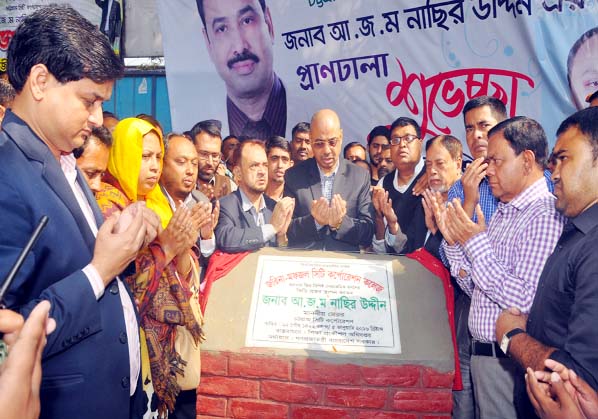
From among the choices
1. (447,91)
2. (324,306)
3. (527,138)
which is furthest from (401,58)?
(324,306)

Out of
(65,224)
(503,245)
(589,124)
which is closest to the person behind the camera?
(65,224)

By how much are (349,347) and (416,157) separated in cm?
153

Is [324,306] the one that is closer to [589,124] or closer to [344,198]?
[344,198]

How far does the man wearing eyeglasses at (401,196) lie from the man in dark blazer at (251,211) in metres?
0.58

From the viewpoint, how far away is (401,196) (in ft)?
11.1

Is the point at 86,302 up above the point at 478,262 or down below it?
above

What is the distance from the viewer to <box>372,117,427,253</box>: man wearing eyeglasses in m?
3.27

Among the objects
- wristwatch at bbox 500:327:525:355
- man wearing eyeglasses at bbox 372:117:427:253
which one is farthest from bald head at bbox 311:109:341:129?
wristwatch at bbox 500:327:525:355

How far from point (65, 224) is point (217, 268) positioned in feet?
4.98

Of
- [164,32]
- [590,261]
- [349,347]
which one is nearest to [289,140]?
[164,32]

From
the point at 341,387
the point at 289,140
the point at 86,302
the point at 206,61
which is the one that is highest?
the point at 206,61

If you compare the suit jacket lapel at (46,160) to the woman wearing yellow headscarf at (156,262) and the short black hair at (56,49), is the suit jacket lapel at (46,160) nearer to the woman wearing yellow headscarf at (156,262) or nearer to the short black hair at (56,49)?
the short black hair at (56,49)

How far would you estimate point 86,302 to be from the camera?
132 centimetres

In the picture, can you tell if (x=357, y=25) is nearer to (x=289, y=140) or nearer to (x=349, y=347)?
(x=289, y=140)
